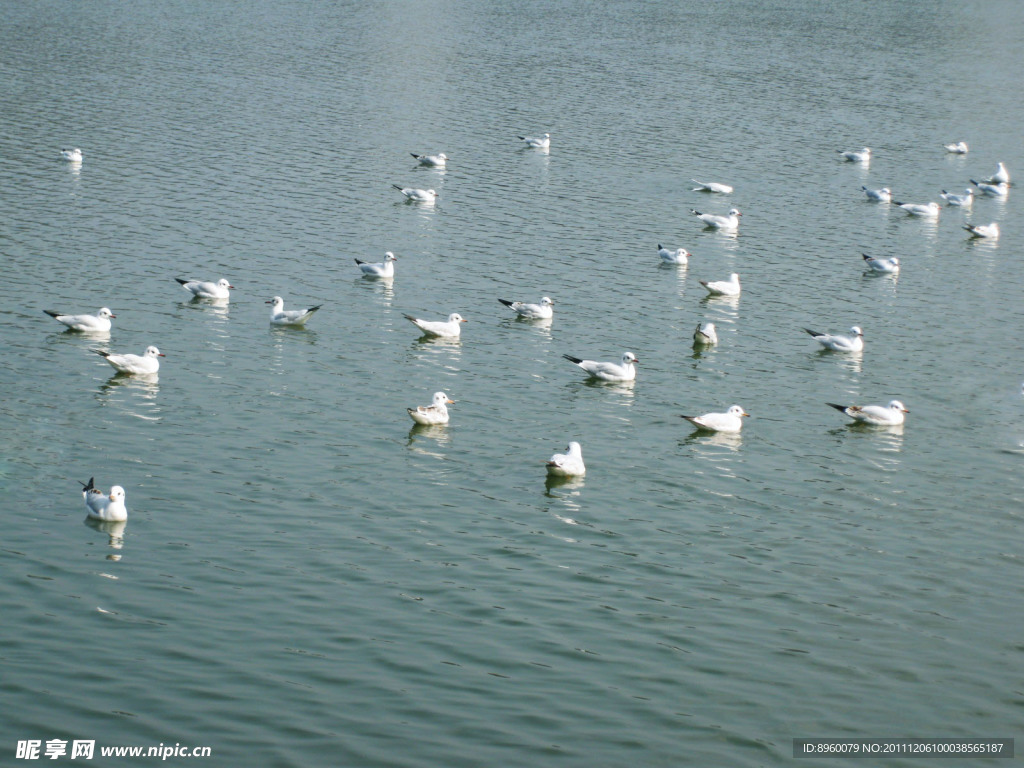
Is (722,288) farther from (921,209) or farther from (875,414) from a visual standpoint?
(921,209)

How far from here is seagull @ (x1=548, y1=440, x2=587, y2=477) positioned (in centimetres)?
2419

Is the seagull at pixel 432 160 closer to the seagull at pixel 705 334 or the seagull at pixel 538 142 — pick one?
the seagull at pixel 538 142

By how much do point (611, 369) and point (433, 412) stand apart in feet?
19.0

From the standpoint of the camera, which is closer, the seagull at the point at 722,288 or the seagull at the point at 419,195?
the seagull at the point at 722,288

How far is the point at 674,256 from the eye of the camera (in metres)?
42.7

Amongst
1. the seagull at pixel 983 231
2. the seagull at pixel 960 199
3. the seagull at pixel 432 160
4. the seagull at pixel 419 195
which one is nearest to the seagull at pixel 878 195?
the seagull at pixel 960 199

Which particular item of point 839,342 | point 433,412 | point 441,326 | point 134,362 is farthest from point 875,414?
point 134,362

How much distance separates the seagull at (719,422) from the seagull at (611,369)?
3.21 metres

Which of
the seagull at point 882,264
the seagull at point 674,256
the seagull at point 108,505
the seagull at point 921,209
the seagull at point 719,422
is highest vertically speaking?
the seagull at point 921,209

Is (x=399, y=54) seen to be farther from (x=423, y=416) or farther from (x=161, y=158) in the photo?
(x=423, y=416)

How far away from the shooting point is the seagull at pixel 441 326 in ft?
109

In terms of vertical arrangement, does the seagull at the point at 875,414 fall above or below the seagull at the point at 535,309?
below

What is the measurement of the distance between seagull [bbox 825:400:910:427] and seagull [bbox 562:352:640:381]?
488 centimetres

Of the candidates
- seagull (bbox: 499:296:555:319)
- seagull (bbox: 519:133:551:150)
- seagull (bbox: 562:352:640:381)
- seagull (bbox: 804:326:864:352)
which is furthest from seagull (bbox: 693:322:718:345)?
seagull (bbox: 519:133:551:150)
